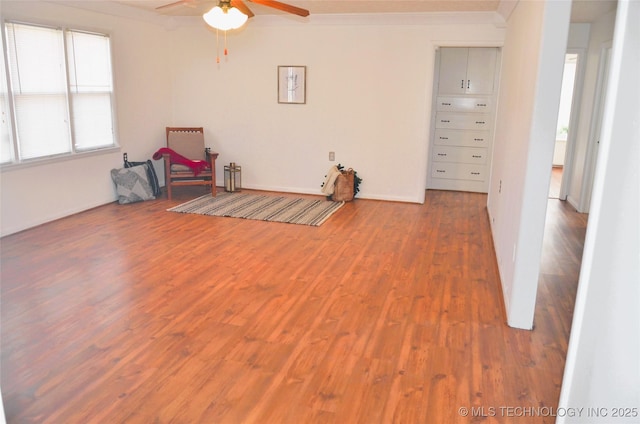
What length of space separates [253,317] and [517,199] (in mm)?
1945

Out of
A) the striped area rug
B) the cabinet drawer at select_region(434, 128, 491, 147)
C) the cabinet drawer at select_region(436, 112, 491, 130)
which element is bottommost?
the striped area rug

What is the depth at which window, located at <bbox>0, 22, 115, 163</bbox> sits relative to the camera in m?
4.89

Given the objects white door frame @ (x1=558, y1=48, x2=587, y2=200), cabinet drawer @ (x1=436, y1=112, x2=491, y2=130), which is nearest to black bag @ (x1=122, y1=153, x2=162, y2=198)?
cabinet drawer @ (x1=436, y1=112, x2=491, y2=130)

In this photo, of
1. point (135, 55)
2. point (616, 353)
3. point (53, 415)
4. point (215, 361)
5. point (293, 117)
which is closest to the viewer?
point (616, 353)

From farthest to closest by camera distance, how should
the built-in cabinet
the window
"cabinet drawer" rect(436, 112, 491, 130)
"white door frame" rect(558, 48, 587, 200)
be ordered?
"cabinet drawer" rect(436, 112, 491, 130) < the built-in cabinet < "white door frame" rect(558, 48, 587, 200) < the window

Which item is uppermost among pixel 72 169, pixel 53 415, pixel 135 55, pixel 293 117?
pixel 135 55

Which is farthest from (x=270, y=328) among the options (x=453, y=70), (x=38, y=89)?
(x=453, y=70)

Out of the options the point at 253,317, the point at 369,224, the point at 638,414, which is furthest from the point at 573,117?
the point at 638,414

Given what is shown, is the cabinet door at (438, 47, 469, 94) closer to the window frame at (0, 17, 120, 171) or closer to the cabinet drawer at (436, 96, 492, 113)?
the cabinet drawer at (436, 96, 492, 113)

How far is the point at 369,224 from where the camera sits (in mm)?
5691

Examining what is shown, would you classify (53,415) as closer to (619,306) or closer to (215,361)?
(215,361)

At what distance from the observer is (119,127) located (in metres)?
6.44

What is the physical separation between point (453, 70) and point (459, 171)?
1501 mm

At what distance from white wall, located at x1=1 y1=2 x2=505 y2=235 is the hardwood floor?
71.3 inches
